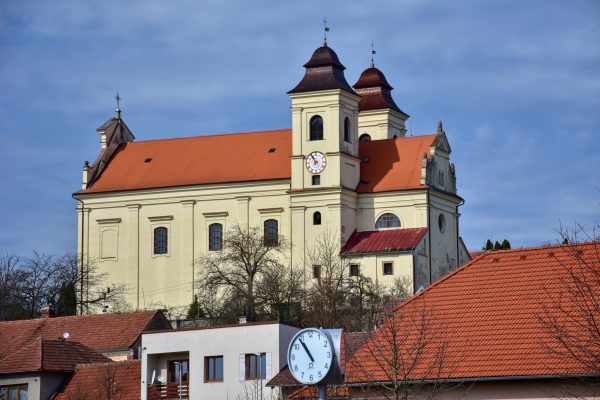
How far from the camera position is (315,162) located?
105188mm

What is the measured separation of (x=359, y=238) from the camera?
10306 cm

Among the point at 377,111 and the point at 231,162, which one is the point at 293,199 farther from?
the point at 377,111

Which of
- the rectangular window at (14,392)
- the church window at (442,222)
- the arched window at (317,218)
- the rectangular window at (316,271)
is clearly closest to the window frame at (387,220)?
the church window at (442,222)

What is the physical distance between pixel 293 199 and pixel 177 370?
50797mm

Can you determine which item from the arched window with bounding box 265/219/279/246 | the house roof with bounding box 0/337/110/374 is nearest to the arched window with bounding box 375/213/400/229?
the arched window with bounding box 265/219/279/246

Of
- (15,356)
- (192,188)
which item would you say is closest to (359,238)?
(192,188)

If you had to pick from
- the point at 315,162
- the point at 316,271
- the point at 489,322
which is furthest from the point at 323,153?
the point at 489,322

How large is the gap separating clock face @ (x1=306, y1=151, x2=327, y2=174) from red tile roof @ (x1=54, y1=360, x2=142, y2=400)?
49557mm

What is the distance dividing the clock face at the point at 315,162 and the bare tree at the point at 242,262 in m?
4.74

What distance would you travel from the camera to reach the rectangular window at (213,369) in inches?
2073

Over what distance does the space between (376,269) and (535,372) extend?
219 ft

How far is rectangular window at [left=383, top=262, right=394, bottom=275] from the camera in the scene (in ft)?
329

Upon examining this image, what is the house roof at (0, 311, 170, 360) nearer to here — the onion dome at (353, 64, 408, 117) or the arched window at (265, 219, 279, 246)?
the arched window at (265, 219, 279, 246)

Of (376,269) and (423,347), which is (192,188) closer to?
(376,269)
